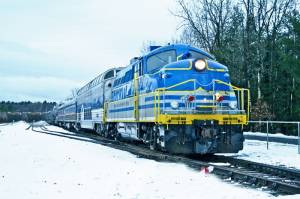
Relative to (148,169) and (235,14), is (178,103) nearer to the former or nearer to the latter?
(148,169)

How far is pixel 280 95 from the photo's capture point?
33500 millimetres

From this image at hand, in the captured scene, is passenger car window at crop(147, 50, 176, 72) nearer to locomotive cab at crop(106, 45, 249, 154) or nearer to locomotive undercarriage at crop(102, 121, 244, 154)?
locomotive cab at crop(106, 45, 249, 154)

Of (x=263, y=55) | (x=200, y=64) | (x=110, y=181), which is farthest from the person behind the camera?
(x=263, y=55)

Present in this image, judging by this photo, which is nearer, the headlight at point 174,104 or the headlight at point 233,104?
the headlight at point 174,104

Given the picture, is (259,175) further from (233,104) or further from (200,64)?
(200,64)

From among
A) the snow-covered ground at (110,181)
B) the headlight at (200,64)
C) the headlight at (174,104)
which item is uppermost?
the headlight at (200,64)

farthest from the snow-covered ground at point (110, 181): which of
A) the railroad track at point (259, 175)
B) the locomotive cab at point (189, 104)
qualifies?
the locomotive cab at point (189, 104)

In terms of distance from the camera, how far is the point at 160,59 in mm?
15812

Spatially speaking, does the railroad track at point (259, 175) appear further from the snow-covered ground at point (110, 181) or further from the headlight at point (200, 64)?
the headlight at point (200, 64)

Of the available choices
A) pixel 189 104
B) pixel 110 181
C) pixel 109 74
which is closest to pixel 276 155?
pixel 189 104

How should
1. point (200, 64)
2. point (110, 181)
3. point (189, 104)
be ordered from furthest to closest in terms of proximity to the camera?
1. point (200, 64)
2. point (189, 104)
3. point (110, 181)

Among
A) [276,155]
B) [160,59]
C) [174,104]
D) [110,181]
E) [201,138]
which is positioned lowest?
[110,181]

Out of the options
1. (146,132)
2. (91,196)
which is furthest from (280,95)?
(91,196)

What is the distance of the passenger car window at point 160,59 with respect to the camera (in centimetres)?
1561
